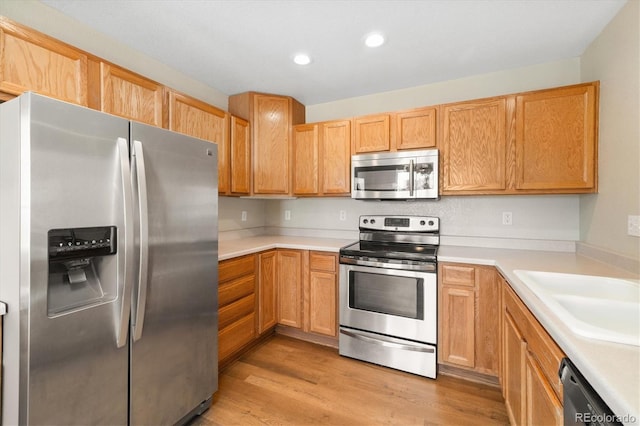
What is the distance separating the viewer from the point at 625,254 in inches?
64.0

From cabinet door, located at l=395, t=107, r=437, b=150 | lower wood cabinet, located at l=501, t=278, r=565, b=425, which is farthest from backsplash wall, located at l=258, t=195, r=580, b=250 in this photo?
lower wood cabinet, located at l=501, t=278, r=565, b=425

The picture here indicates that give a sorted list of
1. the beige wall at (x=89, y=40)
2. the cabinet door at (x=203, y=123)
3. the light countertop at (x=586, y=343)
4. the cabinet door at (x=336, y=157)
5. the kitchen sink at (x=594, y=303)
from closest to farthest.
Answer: the light countertop at (x=586, y=343), the kitchen sink at (x=594, y=303), the beige wall at (x=89, y=40), the cabinet door at (x=203, y=123), the cabinet door at (x=336, y=157)

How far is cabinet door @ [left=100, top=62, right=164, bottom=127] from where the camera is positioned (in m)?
1.73

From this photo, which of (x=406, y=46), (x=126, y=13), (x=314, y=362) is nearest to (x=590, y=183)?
(x=406, y=46)

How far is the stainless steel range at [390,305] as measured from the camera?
214cm

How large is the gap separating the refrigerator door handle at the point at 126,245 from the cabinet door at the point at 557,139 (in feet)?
8.49

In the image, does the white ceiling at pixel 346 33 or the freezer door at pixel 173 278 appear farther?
the white ceiling at pixel 346 33

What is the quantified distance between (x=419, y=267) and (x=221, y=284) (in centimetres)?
152

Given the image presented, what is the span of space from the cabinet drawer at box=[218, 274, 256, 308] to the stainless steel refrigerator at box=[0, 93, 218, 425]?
40 centimetres

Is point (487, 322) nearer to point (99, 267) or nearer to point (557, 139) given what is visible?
point (557, 139)

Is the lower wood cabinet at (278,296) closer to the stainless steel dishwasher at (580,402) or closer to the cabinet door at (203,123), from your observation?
the cabinet door at (203,123)

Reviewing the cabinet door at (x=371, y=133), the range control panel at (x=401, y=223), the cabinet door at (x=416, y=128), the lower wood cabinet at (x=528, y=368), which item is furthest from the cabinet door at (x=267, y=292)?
the lower wood cabinet at (x=528, y=368)

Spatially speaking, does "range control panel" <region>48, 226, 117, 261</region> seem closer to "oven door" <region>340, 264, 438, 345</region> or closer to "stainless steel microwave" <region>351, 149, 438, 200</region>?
"oven door" <region>340, 264, 438, 345</region>

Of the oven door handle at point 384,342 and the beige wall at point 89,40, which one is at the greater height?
the beige wall at point 89,40
